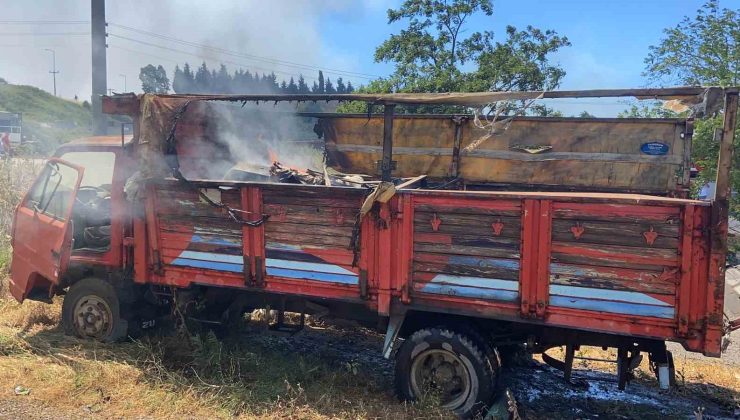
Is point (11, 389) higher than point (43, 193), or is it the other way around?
point (43, 193)

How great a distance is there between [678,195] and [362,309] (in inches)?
127

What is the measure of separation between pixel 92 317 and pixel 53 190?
138 cm

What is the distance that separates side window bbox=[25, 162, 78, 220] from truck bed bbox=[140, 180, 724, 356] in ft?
4.08

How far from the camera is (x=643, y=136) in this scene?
5242mm

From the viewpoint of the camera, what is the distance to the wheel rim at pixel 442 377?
3928 millimetres

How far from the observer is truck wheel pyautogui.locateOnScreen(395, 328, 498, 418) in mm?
3842

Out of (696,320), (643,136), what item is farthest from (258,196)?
(643,136)

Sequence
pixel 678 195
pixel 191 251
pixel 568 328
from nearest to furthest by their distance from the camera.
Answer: pixel 568 328 < pixel 191 251 < pixel 678 195

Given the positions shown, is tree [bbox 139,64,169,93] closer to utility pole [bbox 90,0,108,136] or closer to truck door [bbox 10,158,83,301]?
utility pole [bbox 90,0,108,136]

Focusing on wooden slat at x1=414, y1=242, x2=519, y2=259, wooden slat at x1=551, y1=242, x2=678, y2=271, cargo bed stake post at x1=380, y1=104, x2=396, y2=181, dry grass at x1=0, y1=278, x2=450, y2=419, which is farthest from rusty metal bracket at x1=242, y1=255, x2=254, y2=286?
wooden slat at x1=551, y1=242, x2=678, y2=271

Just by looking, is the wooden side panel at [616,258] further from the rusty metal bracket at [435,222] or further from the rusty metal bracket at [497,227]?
the rusty metal bracket at [435,222]

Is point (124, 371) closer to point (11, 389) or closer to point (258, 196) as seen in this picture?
point (11, 389)

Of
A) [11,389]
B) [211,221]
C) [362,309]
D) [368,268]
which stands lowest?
[11,389]

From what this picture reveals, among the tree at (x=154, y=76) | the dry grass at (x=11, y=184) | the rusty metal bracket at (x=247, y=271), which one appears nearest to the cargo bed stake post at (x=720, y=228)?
the rusty metal bracket at (x=247, y=271)
